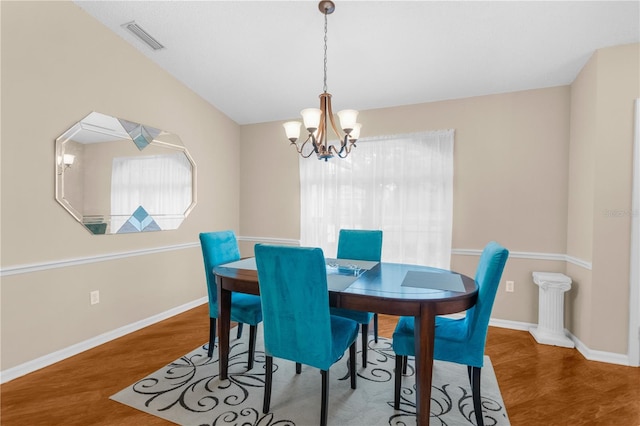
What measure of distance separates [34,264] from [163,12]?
7.52 ft

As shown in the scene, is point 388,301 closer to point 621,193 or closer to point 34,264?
point 621,193

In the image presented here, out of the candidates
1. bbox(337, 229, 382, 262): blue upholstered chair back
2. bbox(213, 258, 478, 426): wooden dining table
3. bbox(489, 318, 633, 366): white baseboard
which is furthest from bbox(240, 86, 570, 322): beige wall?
bbox(213, 258, 478, 426): wooden dining table

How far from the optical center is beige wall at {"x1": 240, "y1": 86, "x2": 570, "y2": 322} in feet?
10.1

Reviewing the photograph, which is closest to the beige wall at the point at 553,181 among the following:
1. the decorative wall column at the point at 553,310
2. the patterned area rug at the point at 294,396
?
the decorative wall column at the point at 553,310

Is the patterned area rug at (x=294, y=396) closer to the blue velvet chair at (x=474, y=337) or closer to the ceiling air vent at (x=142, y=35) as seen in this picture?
the blue velvet chair at (x=474, y=337)

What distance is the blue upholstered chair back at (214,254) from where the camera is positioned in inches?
95.7

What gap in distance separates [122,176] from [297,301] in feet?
8.05

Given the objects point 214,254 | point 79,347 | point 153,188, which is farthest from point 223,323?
point 153,188

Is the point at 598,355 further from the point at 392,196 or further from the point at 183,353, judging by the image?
the point at 183,353

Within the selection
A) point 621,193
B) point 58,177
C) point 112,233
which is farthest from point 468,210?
point 58,177

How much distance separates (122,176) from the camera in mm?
3045

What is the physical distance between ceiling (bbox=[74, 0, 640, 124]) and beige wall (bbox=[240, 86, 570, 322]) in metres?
0.17

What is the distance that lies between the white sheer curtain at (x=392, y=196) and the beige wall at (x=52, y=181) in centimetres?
186

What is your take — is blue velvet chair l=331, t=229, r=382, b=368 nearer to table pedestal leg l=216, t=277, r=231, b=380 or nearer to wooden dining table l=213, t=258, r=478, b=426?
wooden dining table l=213, t=258, r=478, b=426
